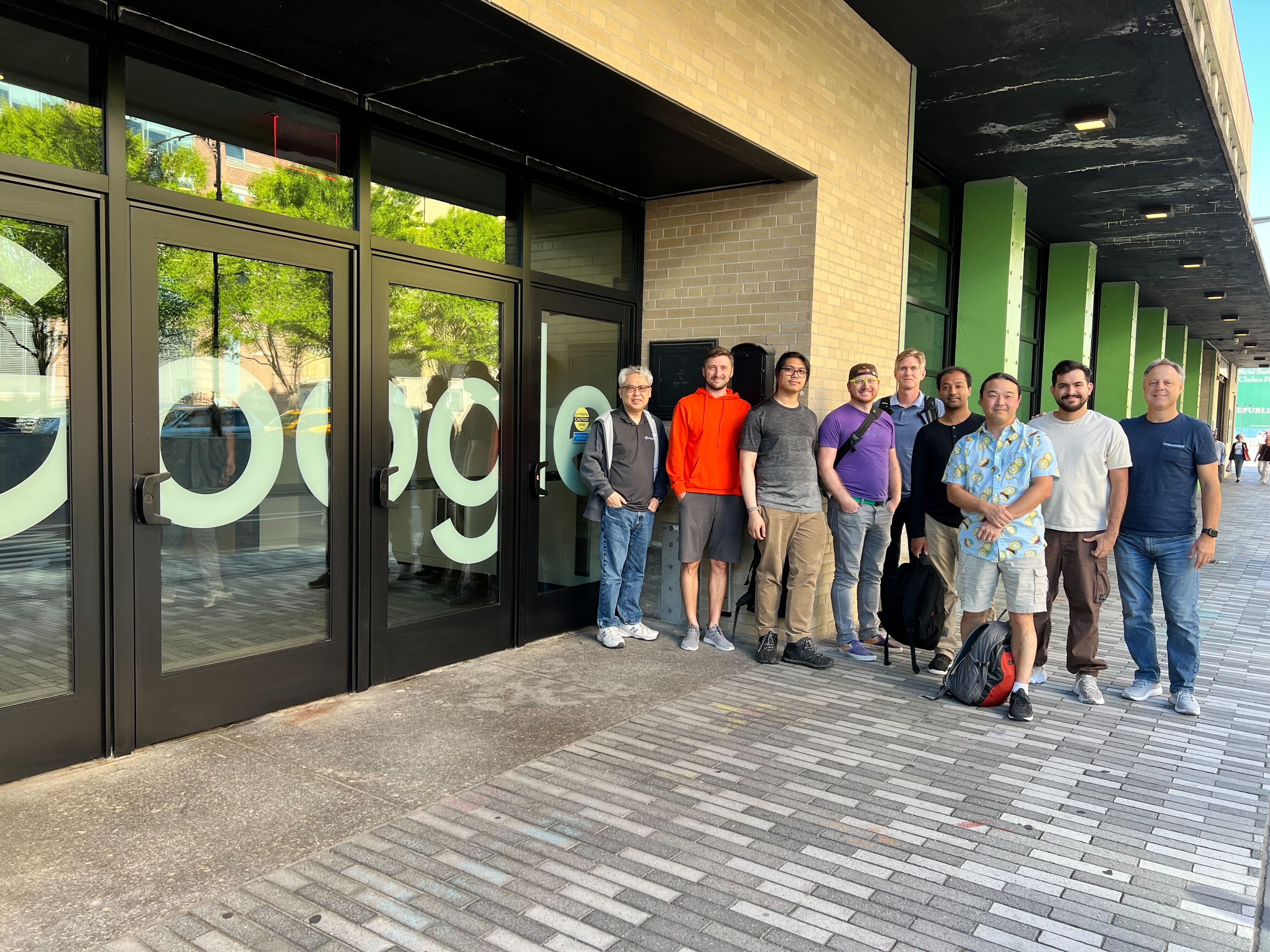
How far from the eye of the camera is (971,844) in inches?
127

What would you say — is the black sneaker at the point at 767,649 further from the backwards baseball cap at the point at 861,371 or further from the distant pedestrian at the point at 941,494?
the backwards baseball cap at the point at 861,371

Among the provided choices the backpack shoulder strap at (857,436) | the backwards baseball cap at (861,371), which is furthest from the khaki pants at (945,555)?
the backwards baseball cap at (861,371)

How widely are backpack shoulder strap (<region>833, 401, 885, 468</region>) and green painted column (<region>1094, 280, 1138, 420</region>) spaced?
1079cm

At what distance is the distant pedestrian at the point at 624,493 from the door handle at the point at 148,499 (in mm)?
2666

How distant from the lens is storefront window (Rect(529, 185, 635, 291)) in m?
5.89

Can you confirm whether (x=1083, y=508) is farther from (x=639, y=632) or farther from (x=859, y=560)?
(x=639, y=632)

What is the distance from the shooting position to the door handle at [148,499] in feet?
12.4

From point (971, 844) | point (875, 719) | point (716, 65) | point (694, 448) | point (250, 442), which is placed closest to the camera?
point (971, 844)

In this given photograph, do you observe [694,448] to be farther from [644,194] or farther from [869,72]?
[869,72]

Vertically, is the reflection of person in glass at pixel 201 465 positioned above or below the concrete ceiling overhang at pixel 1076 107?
below

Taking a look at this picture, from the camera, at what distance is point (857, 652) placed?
5867mm

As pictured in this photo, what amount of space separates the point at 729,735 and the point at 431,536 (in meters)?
2.05

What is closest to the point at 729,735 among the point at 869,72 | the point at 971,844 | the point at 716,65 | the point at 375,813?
the point at 971,844

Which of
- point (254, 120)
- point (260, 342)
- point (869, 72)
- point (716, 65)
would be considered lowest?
point (260, 342)
